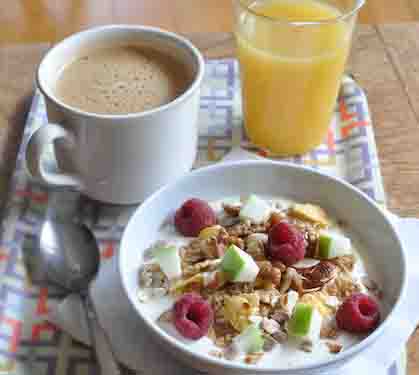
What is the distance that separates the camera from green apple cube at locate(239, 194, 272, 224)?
0.91 meters

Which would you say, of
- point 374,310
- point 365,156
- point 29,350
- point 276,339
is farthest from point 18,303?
point 365,156

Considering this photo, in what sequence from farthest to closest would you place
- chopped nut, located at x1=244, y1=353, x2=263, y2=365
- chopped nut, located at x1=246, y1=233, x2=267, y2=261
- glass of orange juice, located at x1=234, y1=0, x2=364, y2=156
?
glass of orange juice, located at x1=234, y1=0, x2=364, y2=156
chopped nut, located at x1=246, y1=233, x2=267, y2=261
chopped nut, located at x1=244, y1=353, x2=263, y2=365

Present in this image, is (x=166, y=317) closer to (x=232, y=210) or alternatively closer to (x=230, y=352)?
(x=230, y=352)

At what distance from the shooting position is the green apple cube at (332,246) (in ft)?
2.82

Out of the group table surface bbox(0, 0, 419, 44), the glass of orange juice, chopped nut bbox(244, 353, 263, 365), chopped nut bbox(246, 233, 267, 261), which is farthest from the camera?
table surface bbox(0, 0, 419, 44)

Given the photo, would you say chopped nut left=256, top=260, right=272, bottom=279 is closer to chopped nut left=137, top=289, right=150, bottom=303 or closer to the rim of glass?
chopped nut left=137, top=289, right=150, bottom=303

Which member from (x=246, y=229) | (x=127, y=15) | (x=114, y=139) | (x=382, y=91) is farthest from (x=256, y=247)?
(x=127, y=15)

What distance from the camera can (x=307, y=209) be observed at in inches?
36.5

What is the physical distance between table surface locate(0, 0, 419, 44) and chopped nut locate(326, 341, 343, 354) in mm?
909

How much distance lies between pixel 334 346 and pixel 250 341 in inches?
3.9

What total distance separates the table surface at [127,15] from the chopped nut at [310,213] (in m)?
0.69

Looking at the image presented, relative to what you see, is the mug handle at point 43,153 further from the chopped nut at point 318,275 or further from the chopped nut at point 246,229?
the chopped nut at point 318,275

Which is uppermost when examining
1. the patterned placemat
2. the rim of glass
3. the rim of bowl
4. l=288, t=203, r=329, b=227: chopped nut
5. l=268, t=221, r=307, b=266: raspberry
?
the rim of glass

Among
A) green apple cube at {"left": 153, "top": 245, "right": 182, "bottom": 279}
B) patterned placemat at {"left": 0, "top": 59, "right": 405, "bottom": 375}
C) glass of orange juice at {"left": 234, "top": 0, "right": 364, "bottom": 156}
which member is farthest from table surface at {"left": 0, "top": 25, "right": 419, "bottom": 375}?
green apple cube at {"left": 153, "top": 245, "right": 182, "bottom": 279}
